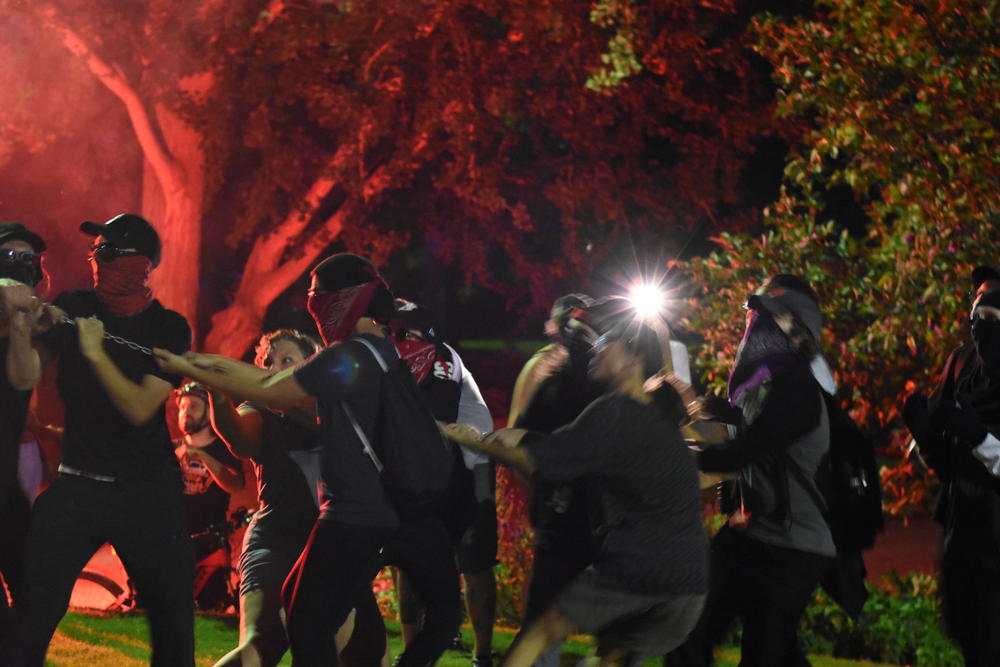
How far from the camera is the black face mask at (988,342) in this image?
603cm

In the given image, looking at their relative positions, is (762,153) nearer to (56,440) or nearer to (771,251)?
(771,251)

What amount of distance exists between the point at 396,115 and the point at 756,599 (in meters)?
9.74

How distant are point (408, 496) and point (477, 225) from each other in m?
12.4

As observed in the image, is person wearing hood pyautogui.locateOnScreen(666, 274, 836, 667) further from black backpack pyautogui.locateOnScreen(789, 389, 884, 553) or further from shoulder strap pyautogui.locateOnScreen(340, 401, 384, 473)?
shoulder strap pyautogui.locateOnScreen(340, 401, 384, 473)

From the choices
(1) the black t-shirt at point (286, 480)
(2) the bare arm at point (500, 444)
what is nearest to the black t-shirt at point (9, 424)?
(1) the black t-shirt at point (286, 480)

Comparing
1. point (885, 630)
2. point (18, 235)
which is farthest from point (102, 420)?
point (885, 630)

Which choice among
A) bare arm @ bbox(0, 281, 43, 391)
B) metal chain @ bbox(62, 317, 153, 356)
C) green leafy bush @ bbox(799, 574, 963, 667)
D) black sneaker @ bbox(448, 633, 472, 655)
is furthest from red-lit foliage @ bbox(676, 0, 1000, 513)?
bare arm @ bbox(0, 281, 43, 391)

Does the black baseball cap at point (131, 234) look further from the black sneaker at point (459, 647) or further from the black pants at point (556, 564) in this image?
the black sneaker at point (459, 647)

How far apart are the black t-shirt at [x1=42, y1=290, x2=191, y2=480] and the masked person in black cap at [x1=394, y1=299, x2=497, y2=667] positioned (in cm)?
155

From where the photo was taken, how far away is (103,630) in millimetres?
8898

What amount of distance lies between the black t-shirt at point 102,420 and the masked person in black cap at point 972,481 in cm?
325

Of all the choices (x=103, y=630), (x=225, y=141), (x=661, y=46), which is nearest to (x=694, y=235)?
(x=661, y=46)

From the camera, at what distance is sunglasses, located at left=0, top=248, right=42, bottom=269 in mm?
5484

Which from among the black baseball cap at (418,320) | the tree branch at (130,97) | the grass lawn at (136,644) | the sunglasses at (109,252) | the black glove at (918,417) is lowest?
the grass lawn at (136,644)
